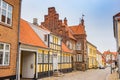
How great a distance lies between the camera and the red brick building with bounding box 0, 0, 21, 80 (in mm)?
15094

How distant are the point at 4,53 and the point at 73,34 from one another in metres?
30.8

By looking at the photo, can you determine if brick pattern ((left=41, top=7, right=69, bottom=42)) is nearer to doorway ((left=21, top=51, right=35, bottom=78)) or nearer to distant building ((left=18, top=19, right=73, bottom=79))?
distant building ((left=18, top=19, right=73, bottom=79))

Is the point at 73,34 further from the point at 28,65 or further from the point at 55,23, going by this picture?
the point at 28,65

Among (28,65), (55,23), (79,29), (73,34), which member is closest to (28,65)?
(28,65)

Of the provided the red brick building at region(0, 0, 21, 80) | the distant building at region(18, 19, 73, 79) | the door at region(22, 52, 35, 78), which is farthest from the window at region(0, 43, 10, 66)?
the door at region(22, 52, 35, 78)

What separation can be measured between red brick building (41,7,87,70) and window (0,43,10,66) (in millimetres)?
23739

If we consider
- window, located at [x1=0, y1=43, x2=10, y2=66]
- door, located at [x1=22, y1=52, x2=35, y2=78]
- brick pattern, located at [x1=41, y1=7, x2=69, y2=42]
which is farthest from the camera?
brick pattern, located at [x1=41, y1=7, x2=69, y2=42]

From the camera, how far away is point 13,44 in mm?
16500

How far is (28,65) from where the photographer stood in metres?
21.8

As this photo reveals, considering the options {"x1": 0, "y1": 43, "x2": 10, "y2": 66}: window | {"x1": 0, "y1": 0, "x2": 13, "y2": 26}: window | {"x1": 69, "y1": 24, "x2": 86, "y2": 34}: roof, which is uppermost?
{"x1": 69, "y1": 24, "x2": 86, "y2": 34}: roof

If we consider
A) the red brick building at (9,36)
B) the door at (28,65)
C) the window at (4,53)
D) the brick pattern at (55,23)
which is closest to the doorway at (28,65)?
the door at (28,65)

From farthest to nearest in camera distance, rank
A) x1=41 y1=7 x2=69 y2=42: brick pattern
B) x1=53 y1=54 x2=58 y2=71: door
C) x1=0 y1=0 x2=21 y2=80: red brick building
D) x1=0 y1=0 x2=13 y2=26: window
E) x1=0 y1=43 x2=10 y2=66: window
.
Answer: x1=41 y1=7 x2=69 y2=42: brick pattern, x1=53 y1=54 x2=58 y2=71: door, x1=0 y1=0 x2=13 y2=26: window, x1=0 y1=0 x2=21 y2=80: red brick building, x1=0 y1=43 x2=10 y2=66: window

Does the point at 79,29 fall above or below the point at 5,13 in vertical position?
above

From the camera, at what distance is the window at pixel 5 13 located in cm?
1520
